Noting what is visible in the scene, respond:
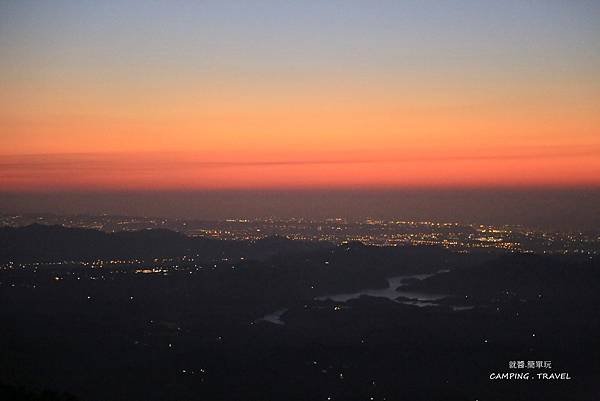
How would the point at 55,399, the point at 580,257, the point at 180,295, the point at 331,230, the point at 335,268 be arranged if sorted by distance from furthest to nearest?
the point at 331,230 < the point at 580,257 < the point at 335,268 < the point at 180,295 < the point at 55,399

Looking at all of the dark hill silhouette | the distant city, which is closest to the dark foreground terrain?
the dark hill silhouette

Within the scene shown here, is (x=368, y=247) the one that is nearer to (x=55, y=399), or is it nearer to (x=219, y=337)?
(x=219, y=337)

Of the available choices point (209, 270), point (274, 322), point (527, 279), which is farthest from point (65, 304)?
point (527, 279)

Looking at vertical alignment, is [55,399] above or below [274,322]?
above

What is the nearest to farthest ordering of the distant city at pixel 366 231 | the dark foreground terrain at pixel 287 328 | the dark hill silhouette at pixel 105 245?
the dark foreground terrain at pixel 287 328, the dark hill silhouette at pixel 105 245, the distant city at pixel 366 231

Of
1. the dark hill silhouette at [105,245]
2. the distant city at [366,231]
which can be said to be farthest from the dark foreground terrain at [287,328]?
the distant city at [366,231]

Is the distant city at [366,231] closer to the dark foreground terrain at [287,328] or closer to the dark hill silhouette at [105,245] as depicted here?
the dark hill silhouette at [105,245]
